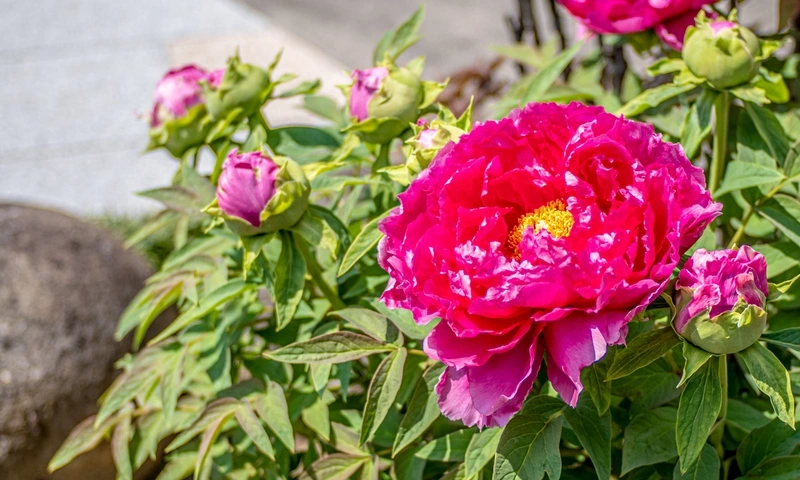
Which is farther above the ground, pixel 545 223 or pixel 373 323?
pixel 545 223

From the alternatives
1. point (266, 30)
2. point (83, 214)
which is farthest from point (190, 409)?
point (266, 30)

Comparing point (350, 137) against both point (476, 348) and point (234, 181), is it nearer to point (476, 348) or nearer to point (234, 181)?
point (234, 181)

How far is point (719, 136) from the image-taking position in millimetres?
1214

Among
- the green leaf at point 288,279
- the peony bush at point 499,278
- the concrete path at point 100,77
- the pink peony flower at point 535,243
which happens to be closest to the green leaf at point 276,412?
the peony bush at point 499,278

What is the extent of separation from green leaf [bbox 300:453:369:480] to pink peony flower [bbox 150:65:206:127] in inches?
23.0

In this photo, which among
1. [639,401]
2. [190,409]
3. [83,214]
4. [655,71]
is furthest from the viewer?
[83,214]

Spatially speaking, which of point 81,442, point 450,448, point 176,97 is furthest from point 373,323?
point 81,442

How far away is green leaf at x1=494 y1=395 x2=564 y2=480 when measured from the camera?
0.90m

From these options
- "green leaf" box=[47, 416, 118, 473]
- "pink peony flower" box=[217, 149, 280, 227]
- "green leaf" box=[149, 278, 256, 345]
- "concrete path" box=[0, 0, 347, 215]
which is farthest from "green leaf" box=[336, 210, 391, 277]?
"concrete path" box=[0, 0, 347, 215]

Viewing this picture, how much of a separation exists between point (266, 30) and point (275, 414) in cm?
479

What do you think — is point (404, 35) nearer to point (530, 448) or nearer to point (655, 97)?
point (655, 97)

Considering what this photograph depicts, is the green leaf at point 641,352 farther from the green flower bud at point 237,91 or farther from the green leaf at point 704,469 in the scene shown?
the green flower bud at point 237,91

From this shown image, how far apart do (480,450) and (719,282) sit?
0.34m

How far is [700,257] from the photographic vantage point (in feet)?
2.71
